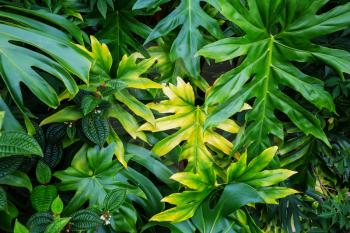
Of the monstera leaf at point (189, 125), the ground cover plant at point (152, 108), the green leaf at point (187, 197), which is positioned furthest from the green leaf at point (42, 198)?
the monstera leaf at point (189, 125)

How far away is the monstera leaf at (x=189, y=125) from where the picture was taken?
119cm

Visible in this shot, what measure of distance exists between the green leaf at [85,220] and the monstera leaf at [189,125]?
370 mm

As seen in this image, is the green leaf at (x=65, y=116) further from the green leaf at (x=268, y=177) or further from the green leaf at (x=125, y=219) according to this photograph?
the green leaf at (x=268, y=177)

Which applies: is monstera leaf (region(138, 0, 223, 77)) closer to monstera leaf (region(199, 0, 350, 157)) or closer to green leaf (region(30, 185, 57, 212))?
monstera leaf (region(199, 0, 350, 157))

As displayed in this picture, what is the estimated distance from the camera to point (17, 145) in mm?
798

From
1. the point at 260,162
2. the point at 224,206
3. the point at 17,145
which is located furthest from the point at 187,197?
the point at 17,145

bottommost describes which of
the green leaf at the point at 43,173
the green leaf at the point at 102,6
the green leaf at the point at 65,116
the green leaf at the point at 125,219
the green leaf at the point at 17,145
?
the green leaf at the point at 125,219

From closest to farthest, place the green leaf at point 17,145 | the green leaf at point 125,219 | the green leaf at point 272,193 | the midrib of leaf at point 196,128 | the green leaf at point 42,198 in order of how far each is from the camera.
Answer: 1. the green leaf at point 17,145
2. the green leaf at point 42,198
3. the green leaf at point 125,219
4. the green leaf at point 272,193
5. the midrib of leaf at point 196,128

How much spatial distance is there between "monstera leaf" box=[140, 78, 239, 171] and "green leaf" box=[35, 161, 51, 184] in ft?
1.16

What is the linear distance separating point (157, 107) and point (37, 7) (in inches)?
→ 18.7

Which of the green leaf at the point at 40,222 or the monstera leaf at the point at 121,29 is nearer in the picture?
the green leaf at the point at 40,222

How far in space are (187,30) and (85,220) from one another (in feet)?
1.98

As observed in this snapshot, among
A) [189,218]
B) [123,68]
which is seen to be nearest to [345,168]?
[189,218]

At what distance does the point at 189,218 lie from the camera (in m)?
1.12
